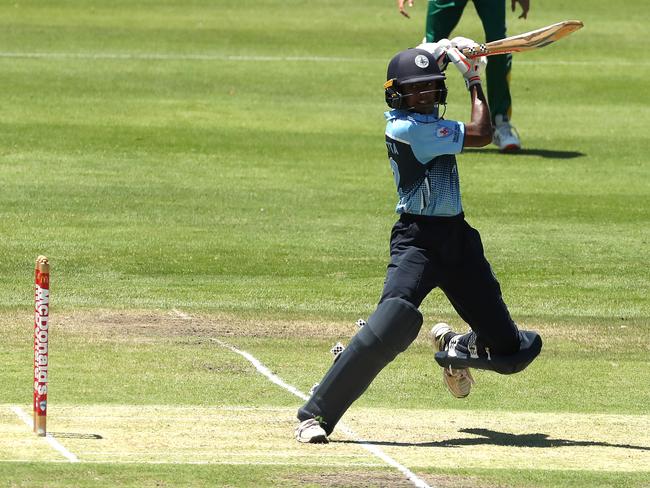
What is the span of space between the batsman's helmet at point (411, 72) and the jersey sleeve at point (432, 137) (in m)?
0.20

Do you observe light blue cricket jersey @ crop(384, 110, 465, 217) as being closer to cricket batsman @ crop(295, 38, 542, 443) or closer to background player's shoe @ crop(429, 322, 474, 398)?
cricket batsman @ crop(295, 38, 542, 443)

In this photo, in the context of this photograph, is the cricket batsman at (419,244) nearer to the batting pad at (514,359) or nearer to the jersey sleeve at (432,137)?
the jersey sleeve at (432,137)

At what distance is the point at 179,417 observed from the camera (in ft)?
28.7

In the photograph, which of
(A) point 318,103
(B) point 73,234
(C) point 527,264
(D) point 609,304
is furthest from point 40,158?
(D) point 609,304

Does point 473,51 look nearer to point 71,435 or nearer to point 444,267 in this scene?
point 444,267

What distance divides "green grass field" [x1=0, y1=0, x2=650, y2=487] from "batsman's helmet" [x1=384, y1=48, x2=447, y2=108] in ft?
6.36

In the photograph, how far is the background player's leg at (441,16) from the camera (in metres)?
19.2

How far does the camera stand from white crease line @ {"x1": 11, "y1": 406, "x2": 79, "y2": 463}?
7.66 m

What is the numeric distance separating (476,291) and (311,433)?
1.21 metres

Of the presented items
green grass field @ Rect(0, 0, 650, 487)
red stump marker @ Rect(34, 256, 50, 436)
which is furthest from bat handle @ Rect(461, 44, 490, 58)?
red stump marker @ Rect(34, 256, 50, 436)

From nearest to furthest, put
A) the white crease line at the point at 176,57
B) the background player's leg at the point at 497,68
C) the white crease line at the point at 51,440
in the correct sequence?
the white crease line at the point at 51,440 → the background player's leg at the point at 497,68 → the white crease line at the point at 176,57

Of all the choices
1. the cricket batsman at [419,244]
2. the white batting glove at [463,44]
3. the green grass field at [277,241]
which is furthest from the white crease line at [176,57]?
the cricket batsman at [419,244]

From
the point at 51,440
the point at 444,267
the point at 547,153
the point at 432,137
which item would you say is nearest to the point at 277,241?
the point at 547,153

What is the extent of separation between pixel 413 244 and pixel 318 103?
14272mm
